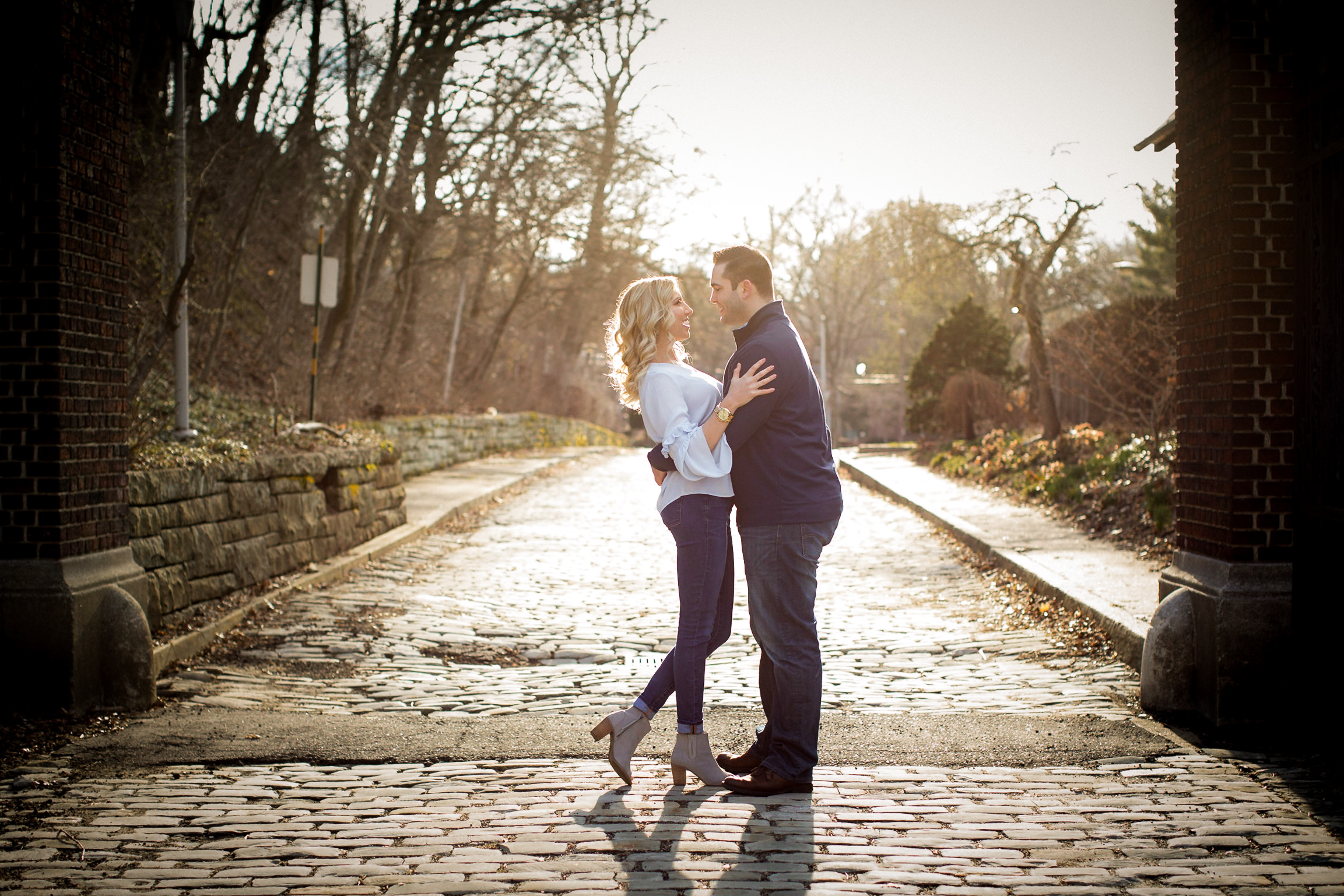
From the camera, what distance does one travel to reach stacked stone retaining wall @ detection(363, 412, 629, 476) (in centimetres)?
1852

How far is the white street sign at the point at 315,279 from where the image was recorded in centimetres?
1256

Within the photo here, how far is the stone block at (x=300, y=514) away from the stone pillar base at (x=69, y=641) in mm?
3298

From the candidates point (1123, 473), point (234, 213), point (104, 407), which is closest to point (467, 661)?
point (104, 407)

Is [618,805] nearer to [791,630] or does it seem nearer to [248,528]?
[791,630]

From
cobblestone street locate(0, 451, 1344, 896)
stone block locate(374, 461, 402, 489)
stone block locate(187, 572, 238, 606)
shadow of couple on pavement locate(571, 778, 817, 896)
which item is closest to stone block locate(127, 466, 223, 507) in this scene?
stone block locate(187, 572, 238, 606)

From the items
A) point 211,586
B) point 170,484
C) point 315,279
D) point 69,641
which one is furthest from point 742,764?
point 315,279

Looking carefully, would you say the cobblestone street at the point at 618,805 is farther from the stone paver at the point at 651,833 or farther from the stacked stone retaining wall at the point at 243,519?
the stacked stone retaining wall at the point at 243,519

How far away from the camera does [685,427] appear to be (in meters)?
4.27

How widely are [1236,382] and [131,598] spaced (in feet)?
18.9

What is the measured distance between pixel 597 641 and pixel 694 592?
3.18m

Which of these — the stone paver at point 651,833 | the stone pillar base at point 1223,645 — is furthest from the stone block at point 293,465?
the stone pillar base at point 1223,645

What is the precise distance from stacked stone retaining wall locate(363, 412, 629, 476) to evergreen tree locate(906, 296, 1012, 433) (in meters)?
9.91

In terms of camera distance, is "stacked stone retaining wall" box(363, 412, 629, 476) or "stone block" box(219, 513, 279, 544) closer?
"stone block" box(219, 513, 279, 544)

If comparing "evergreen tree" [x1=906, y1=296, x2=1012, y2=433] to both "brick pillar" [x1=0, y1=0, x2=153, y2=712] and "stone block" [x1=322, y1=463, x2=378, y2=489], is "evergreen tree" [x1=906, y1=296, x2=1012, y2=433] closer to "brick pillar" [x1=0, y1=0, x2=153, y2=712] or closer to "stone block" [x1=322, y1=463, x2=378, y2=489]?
"stone block" [x1=322, y1=463, x2=378, y2=489]
